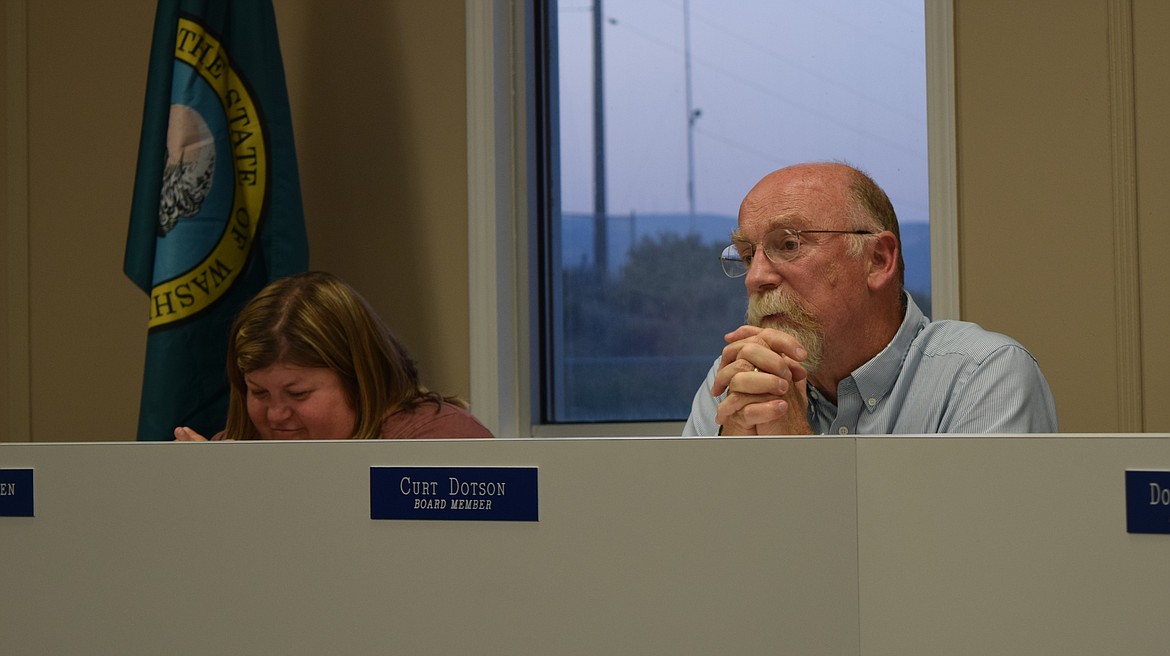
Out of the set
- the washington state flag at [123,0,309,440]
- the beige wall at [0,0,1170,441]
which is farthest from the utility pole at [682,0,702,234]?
the washington state flag at [123,0,309,440]

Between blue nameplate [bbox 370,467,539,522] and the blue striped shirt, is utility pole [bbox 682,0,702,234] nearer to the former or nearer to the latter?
the blue striped shirt

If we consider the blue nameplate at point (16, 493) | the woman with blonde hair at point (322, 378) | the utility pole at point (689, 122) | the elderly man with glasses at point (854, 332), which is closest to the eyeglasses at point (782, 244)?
the elderly man with glasses at point (854, 332)

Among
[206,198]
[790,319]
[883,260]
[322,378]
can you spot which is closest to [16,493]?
[322,378]

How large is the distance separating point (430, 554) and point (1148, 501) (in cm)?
50

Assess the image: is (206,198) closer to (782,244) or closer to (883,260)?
(782,244)

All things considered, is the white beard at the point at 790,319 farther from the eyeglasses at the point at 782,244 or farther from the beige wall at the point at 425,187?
the beige wall at the point at 425,187

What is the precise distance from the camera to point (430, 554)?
0.84 metres

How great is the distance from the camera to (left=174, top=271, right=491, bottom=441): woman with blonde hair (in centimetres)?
187

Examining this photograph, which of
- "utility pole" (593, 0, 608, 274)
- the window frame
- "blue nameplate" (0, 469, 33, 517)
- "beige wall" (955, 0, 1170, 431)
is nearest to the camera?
"blue nameplate" (0, 469, 33, 517)

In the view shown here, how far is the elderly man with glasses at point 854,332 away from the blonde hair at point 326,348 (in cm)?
54

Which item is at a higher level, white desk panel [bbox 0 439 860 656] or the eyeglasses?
the eyeglasses

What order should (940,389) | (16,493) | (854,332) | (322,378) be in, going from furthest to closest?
(322,378) → (854,332) → (940,389) → (16,493)

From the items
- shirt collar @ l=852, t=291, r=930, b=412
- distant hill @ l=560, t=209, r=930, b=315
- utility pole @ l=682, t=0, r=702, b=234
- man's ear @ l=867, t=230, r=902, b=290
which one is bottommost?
shirt collar @ l=852, t=291, r=930, b=412

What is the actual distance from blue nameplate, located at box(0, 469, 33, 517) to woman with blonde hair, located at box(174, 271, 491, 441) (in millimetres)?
881
